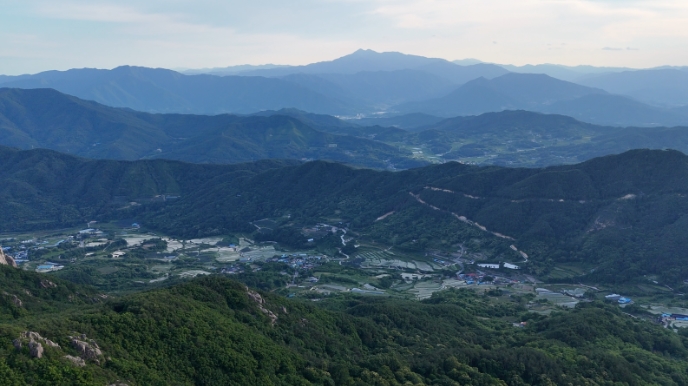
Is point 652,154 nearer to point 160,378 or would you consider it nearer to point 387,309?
point 387,309

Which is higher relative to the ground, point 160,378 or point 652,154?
point 652,154

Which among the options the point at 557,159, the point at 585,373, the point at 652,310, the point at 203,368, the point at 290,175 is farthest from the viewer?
the point at 557,159

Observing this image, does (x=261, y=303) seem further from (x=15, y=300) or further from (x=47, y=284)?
(x=47, y=284)

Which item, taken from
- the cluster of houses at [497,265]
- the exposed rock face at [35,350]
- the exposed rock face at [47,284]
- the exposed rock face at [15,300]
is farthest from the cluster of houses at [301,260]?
the exposed rock face at [35,350]

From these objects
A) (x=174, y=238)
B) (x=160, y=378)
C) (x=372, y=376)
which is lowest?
(x=174, y=238)

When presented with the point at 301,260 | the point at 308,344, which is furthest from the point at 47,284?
the point at 301,260

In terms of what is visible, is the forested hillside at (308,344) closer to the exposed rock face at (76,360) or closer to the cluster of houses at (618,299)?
the exposed rock face at (76,360)

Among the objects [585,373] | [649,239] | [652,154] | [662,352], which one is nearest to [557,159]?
[652,154]
